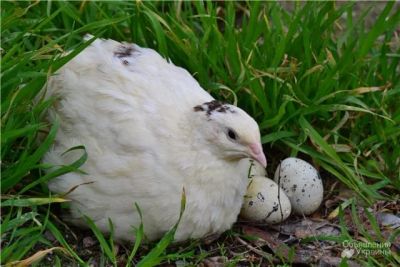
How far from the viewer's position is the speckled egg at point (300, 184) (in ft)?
10.4

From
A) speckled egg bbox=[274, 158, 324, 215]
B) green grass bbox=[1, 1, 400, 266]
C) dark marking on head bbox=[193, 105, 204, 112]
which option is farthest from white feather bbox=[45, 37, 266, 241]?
speckled egg bbox=[274, 158, 324, 215]

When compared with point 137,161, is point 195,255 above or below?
below

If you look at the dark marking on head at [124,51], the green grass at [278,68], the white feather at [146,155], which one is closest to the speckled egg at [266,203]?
the white feather at [146,155]

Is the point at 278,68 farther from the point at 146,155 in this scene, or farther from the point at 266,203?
the point at 146,155

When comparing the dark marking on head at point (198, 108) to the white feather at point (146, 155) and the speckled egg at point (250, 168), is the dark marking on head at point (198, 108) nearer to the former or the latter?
the white feather at point (146, 155)

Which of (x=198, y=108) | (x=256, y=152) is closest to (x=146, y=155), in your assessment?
(x=198, y=108)

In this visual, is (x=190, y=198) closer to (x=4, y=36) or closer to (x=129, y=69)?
(x=129, y=69)

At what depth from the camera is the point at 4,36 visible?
10.6ft

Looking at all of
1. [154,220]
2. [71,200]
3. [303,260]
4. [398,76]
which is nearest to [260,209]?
[303,260]

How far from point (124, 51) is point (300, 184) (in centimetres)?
91

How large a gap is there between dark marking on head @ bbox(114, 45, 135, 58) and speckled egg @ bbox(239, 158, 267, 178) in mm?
663

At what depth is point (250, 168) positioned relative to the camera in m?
3.11

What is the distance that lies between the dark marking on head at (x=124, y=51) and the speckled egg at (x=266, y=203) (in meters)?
0.74

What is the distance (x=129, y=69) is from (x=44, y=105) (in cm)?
37
